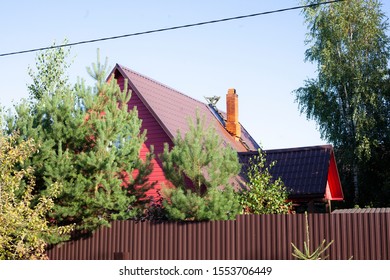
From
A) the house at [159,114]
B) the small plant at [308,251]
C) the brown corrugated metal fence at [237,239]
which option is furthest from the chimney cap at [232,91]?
the small plant at [308,251]

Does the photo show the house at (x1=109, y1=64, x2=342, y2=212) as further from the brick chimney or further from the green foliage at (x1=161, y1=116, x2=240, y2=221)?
the green foliage at (x1=161, y1=116, x2=240, y2=221)

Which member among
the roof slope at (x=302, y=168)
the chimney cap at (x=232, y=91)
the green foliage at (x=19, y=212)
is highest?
the chimney cap at (x=232, y=91)

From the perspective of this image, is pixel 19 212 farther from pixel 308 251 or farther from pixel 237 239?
pixel 308 251

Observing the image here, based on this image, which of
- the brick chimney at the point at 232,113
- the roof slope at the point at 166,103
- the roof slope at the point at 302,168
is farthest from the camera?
the brick chimney at the point at 232,113

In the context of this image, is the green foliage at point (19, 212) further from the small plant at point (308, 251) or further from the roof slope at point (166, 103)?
the roof slope at point (166, 103)

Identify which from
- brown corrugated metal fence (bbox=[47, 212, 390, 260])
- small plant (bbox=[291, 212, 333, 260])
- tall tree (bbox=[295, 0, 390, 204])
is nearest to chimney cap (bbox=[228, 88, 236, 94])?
tall tree (bbox=[295, 0, 390, 204])

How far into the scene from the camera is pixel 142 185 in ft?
46.1

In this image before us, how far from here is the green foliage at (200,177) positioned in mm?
12547

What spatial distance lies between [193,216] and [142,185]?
74.3 inches

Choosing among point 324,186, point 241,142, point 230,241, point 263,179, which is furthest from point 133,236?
point 241,142

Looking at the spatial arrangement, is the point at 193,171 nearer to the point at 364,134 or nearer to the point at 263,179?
the point at 263,179

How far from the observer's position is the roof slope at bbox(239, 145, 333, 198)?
19.2 meters

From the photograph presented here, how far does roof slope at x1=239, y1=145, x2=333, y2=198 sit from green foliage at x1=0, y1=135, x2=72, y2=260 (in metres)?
9.00

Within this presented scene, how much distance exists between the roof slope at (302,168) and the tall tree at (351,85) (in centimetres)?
767
